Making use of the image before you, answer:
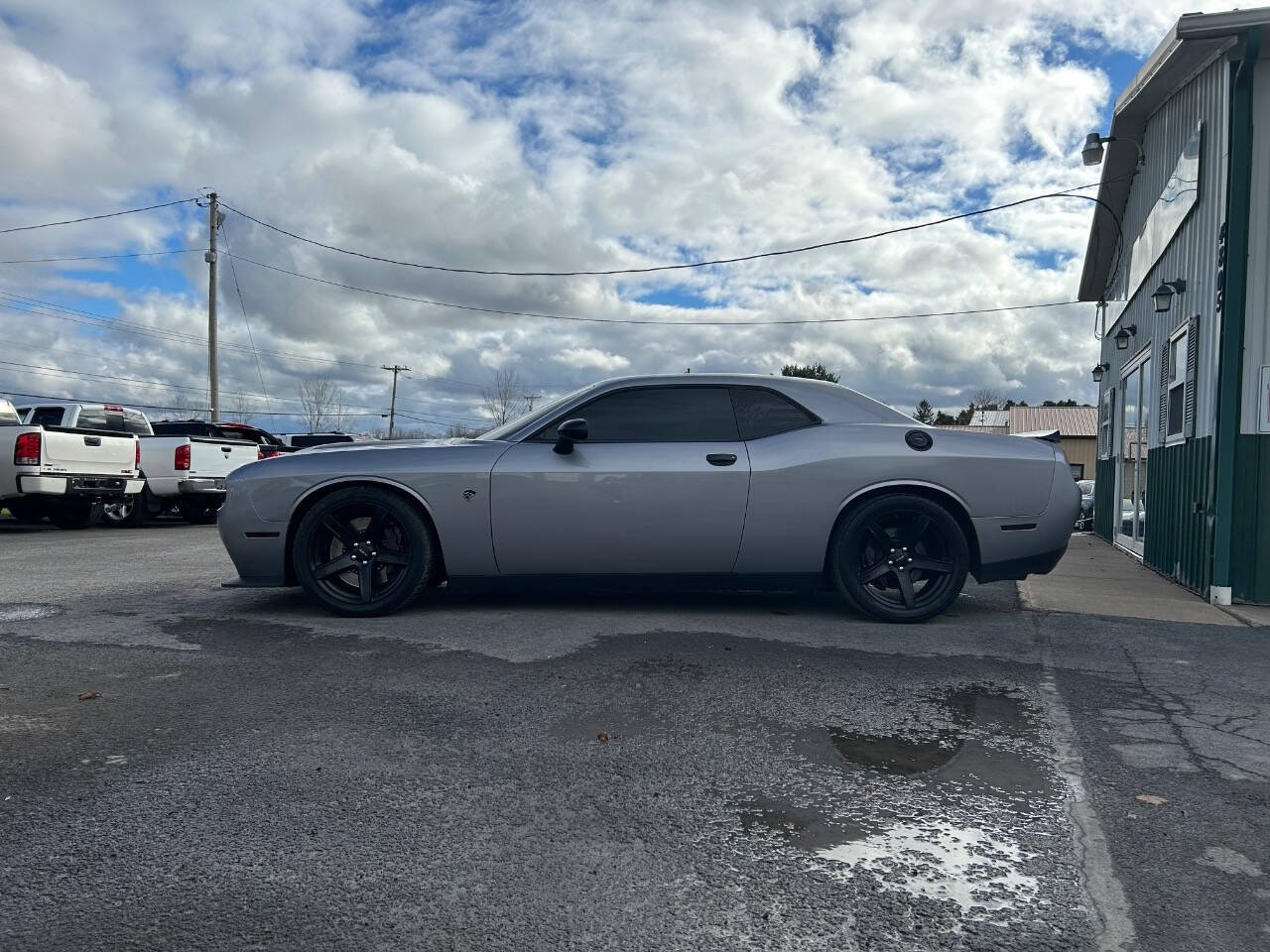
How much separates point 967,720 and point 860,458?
2290 mm

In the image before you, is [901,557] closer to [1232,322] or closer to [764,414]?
[764,414]

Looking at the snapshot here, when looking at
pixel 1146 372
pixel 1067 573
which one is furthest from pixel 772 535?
pixel 1146 372

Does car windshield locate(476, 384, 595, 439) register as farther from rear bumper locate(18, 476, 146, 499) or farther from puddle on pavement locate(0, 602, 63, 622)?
rear bumper locate(18, 476, 146, 499)

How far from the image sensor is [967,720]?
3.89m

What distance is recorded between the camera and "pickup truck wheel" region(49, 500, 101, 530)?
574 inches

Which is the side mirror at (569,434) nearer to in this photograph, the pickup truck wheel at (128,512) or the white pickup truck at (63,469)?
the white pickup truck at (63,469)

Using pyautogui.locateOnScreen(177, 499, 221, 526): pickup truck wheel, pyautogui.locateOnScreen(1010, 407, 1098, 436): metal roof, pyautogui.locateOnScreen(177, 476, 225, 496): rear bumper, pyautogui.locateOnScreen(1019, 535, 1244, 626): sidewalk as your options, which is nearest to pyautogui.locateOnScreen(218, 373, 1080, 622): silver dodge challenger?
pyautogui.locateOnScreen(1019, 535, 1244, 626): sidewalk

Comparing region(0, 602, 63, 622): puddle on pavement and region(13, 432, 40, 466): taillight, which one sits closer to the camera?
region(0, 602, 63, 622): puddle on pavement

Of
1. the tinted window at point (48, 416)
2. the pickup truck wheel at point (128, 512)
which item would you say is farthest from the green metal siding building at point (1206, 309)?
the tinted window at point (48, 416)

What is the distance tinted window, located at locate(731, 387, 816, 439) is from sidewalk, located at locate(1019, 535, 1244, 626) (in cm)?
216

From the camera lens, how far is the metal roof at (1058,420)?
64.2 m

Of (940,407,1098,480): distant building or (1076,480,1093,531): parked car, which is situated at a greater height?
(940,407,1098,480): distant building

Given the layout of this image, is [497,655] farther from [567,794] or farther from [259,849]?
[259,849]

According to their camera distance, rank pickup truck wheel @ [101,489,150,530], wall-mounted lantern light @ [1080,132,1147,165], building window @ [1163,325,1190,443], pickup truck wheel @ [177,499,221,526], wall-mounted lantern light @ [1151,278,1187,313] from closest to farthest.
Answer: building window @ [1163,325,1190,443], wall-mounted lantern light @ [1151,278,1187,313], wall-mounted lantern light @ [1080,132,1147,165], pickup truck wheel @ [101,489,150,530], pickup truck wheel @ [177,499,221,526]
